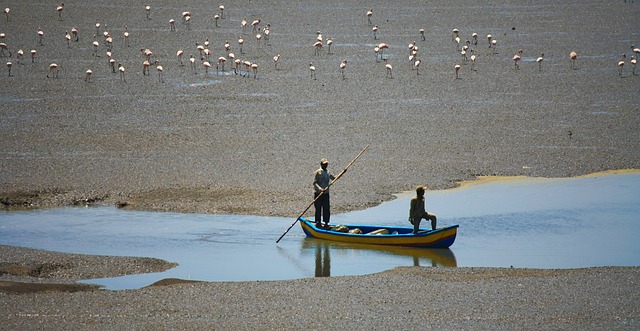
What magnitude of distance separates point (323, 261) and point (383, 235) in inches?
50.2

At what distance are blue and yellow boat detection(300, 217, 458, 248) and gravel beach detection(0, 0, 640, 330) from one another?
5.21ft

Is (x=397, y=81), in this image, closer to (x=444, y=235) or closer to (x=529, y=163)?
(x=529, y=163)

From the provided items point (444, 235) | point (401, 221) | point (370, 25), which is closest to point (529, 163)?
point (401, 221)

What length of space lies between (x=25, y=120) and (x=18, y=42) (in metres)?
8.98

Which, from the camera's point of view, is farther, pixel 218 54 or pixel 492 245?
pixel 218 54

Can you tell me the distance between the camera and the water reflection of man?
15817mm

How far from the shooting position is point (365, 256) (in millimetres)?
16922

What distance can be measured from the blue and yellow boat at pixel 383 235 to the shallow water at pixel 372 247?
0.14 metres

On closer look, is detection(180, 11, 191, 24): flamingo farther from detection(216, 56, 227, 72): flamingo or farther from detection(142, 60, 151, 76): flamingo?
detection(142, 60, 151, 76): flamingo

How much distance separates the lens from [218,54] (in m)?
34.8

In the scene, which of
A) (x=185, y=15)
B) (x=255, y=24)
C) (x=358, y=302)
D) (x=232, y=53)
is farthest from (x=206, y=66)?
(x=358, y=302)

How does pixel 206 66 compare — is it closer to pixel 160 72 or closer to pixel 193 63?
pixel 193 63

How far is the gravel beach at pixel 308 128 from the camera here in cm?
1323

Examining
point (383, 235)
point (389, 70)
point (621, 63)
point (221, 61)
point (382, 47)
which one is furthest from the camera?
point (382, 47)
